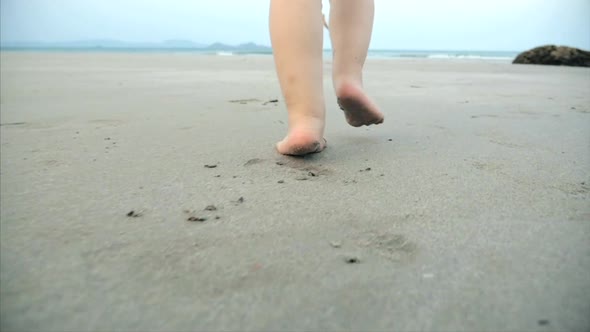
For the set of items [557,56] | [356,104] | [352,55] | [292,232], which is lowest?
[292,232]

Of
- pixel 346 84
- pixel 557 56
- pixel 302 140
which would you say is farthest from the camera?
pixel 557 56

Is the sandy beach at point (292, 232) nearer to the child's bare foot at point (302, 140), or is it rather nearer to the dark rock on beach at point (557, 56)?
the child's bare foot at point (302, 140)

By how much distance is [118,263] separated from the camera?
0.55m

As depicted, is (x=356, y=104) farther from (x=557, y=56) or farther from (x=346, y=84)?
(x=557, y=56)

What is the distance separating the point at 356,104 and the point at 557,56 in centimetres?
743

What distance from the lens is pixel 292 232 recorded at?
65 centimetres

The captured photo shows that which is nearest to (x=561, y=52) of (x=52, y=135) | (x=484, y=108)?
(x=484, y=108)

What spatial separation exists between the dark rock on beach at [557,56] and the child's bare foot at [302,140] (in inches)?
294

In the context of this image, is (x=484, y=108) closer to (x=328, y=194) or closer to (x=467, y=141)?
(x=467, y=141)

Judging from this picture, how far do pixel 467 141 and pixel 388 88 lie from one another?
5.40 feet

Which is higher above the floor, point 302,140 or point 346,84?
point 346,84

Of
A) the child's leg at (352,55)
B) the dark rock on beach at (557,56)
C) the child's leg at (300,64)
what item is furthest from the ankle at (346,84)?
the dark rock on beach at (557,56)

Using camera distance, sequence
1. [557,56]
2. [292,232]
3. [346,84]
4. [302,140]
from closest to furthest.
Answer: [292,232] → [302,140] → [346,84] → [557,56]

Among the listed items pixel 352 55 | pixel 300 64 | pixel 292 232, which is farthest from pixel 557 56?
pixel 292 232
